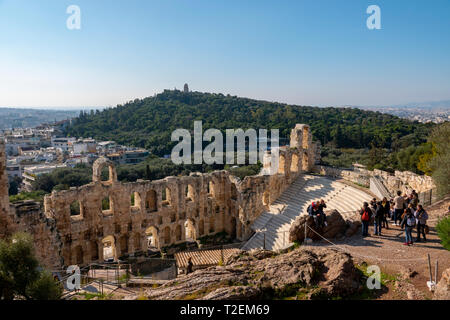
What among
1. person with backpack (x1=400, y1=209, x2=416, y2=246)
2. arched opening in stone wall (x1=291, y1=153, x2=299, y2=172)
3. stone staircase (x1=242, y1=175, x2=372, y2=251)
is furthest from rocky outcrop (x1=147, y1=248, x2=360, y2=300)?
arched opening in stone wall (x1=291, y1=153, x2=299, y2=172)

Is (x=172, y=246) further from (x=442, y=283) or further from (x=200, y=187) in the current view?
(x=442, y=283)

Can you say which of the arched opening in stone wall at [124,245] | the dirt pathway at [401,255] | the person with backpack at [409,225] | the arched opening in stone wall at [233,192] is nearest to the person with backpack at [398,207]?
the dirt pathway at [401,255]

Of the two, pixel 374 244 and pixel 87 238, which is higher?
pixel 374 244

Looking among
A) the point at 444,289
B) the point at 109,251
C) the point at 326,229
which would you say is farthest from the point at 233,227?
the point at 444,289

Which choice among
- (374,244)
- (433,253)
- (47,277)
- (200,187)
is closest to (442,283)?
(433,253)

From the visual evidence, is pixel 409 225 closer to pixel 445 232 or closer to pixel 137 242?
pixel 445 232
